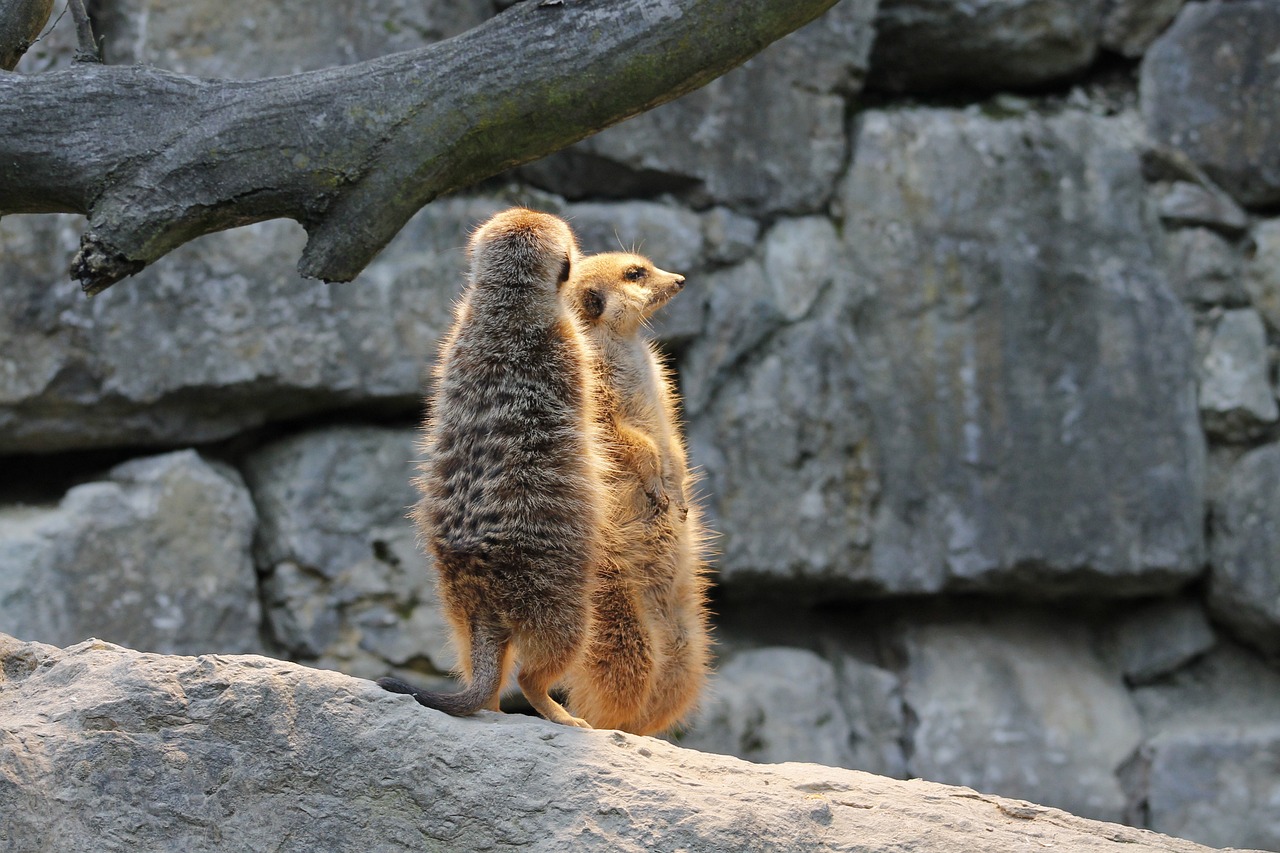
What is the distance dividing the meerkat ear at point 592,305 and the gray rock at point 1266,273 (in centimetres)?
345

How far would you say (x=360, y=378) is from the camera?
5.25 m

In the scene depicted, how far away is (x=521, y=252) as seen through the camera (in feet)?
10.1

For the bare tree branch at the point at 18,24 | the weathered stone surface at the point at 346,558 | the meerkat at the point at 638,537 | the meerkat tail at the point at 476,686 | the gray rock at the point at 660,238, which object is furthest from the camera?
the gray rock at the point at 660,238

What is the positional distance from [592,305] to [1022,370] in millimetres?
2657

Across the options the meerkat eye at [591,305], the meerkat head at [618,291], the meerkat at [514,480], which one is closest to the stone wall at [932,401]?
the meerkat head at [618,291]

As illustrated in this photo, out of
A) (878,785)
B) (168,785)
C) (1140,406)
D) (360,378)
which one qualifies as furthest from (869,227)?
(168,785)

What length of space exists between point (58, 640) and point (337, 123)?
9.46ft

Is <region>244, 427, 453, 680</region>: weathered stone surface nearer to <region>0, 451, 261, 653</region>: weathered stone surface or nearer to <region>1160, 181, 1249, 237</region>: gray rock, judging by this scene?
<region>0, 451, 261, 653</region>: weathered stone surface

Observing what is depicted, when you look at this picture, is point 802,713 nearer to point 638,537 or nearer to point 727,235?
→ point 727,235

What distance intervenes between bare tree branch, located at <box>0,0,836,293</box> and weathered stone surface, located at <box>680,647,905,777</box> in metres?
3.12

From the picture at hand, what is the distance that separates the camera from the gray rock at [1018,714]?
566cm

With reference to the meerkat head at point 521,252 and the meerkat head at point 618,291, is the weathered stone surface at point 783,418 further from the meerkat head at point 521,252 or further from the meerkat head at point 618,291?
the meerkat head at point 521,252

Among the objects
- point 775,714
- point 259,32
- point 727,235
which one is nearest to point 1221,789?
point 775,714

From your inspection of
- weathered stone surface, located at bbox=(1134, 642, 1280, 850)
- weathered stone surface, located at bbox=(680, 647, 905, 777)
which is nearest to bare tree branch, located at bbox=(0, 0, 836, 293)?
weathered stone surface, located at bbox=(680, 647, 905, 777)
